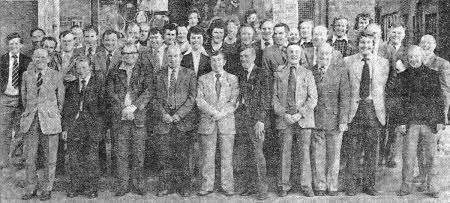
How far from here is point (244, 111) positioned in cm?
404

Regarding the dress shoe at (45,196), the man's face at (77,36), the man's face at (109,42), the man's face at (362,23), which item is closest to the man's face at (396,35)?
the man's face at (362,23)

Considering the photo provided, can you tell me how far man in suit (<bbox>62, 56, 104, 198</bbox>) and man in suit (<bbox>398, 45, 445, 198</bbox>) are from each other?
2.08 metres

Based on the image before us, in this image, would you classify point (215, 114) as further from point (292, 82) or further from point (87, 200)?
point (87, 200)

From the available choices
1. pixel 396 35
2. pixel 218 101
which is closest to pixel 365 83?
pixel 396 35

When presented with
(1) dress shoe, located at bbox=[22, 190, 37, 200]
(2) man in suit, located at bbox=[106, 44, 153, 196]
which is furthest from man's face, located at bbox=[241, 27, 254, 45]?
(1) dress shoe, located at bbox=[22, 190, 37, 200]

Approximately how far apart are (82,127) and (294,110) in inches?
56.4

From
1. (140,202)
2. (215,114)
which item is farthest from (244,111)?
(140,202)

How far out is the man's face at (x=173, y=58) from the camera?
13.0 ft

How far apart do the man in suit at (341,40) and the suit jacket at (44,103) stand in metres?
2.08

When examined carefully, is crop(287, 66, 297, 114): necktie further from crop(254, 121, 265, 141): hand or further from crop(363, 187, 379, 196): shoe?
crop(363, 187, 379, 196): shoe

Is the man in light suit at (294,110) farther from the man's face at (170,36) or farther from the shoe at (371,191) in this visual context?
the man's face at (170,36)

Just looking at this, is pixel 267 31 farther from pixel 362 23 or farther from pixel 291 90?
pixel 362 23

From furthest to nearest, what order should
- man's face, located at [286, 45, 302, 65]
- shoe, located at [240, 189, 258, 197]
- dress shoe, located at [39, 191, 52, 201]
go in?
shoe, located at [240, 189, 258, 197]
man's face, located at [286, 45, 302, 65]
dress shoe, located at [39, 191, 52, 201]

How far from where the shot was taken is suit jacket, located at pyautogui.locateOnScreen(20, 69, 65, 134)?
153 inches
